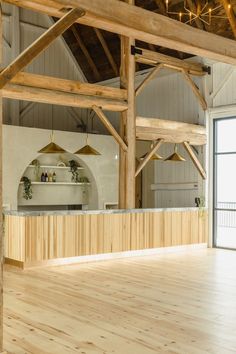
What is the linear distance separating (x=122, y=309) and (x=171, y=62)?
6.95 metres

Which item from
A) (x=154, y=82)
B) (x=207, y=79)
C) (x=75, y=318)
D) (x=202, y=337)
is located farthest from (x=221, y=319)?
(x=154, y=82)

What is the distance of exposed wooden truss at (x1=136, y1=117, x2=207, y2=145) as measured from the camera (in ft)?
32.5

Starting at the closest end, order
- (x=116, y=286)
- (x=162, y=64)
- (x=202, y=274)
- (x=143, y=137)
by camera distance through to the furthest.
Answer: (x=116, y=286) → (x=202, y=274) → (x=143, y=137) → (x=162, y=64)

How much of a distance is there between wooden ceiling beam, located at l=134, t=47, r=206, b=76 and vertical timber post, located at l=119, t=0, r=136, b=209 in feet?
2.40

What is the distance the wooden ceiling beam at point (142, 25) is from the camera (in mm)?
3861

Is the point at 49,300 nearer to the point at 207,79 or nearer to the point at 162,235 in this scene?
the point at 162,235

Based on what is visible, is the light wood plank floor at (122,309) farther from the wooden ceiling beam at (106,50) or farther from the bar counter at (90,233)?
the wooden ceiling beam at (106,50)

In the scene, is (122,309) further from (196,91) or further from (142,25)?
(196,91)

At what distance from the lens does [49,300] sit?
18.9ft

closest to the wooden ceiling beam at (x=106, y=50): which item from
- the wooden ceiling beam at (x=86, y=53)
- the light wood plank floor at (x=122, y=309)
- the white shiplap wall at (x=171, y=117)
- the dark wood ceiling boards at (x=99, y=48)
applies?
the dark wood ceiling boards at (x=99, y=48)

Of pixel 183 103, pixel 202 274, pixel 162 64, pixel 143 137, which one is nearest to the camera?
pixel 202 274

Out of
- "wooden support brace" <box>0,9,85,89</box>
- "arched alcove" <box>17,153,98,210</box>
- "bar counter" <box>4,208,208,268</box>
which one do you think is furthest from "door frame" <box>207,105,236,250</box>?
"wooden support brace" <box>0,9,85,89</box>

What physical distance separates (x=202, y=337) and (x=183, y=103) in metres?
8.16

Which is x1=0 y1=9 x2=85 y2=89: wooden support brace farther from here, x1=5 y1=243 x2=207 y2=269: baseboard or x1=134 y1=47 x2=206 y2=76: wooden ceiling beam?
x1=134 y1=47 x2=206 y2=76: wooden ceiling beam
